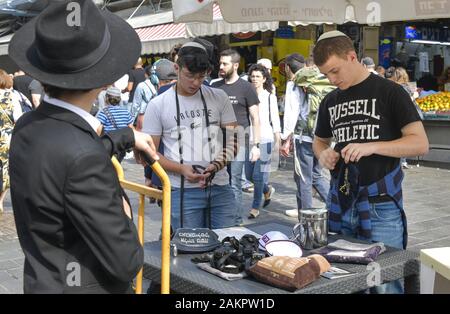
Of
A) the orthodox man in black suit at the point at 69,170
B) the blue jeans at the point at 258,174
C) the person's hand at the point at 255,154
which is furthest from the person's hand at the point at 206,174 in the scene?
the blue jeans at the point at 258,174

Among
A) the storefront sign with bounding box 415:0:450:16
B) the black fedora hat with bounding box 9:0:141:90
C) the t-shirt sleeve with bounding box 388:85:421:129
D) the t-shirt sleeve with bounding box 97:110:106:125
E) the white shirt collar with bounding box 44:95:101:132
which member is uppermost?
the storefront sign with bounding box 415:0:450:16

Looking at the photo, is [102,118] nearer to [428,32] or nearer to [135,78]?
[135,78]

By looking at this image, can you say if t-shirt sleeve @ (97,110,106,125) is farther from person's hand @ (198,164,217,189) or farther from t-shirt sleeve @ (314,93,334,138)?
t-shirt sleeve @ (314,93,334,138)

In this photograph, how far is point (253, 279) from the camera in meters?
2.41

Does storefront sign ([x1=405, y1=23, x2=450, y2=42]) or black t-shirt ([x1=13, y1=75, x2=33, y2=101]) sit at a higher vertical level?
storefront sign ([x1=405, y1=23, x2=450, y2=42])

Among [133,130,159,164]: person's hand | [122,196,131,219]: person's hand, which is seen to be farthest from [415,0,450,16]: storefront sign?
[122,196,131,219]: person's hand

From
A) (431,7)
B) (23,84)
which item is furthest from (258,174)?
(23,84)

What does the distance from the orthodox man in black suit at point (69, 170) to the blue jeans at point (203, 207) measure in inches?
73.5

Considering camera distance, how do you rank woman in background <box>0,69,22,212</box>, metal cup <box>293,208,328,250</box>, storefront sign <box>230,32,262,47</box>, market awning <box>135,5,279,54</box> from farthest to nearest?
storefront sign <box>230,32,262,47</box> < market awning <box>135,5,279,54</box> < woman in background <box>0,69,22,212</box> < metal cup <box>293,208,328,250</box>

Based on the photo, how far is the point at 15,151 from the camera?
1856 millimetres

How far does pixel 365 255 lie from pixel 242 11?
255 centimetres

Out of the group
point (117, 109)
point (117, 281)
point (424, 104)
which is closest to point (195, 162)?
point (117, 281)

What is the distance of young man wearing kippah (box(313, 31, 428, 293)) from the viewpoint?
310 centimetres

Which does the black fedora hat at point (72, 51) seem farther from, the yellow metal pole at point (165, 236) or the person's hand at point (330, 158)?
the person's hand at point (330, 158)
